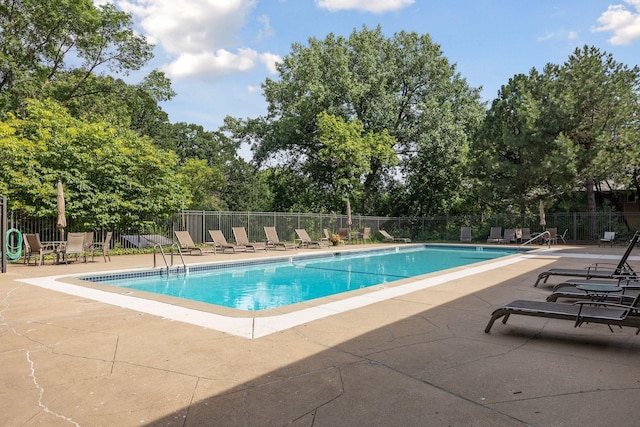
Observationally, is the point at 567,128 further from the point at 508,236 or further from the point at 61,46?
the point at 61,46

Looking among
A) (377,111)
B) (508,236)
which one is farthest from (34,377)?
(377,111)

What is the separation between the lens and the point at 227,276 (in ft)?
35.8

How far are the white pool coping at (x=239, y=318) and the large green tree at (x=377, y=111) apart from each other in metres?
19.4

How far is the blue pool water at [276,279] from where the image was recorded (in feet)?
28.1

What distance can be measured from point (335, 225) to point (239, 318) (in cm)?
1830

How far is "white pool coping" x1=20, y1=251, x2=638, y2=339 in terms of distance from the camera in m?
4.57

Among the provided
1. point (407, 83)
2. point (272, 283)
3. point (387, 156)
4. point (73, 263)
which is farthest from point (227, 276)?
point (407, 83)

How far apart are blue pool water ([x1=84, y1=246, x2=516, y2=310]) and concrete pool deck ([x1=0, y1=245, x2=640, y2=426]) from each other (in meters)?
3.39

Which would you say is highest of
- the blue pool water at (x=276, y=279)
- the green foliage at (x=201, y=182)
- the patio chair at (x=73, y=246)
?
the green foliage at (x=201, y=182)

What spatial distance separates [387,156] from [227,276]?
16.7 metres

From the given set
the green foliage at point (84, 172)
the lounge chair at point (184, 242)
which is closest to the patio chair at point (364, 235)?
the green foliage at point (84, 172)

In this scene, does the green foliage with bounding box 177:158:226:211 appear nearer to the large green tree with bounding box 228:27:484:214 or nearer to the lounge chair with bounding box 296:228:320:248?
the large green tree with bounding box 228:27:484:214

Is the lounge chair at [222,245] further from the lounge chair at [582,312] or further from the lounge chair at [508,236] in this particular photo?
the lounge chair at [508,236]

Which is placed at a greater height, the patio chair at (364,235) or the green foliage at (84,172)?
the green foliage at (84,172)
